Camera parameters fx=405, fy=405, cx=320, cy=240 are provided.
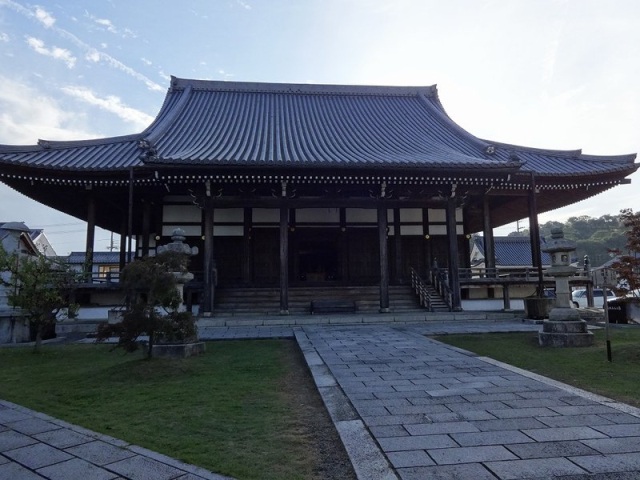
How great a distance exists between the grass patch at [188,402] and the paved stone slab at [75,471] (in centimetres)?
47

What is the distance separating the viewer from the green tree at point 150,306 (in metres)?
6.08

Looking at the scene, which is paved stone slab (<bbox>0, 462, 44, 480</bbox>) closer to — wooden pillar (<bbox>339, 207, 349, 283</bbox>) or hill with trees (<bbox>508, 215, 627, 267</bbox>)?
wooden pillar (<bbox>339, 207, 349, 283</bbox>)

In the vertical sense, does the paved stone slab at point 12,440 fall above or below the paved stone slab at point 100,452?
below

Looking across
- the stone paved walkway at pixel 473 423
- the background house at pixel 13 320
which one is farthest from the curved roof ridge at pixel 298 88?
the stone paved walkway at pixel 473 423

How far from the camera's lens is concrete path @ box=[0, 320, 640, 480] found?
8.90 ft

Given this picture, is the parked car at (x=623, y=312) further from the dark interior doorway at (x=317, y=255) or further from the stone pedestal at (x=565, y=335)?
the dark interior doorway at (x=317, y=255)

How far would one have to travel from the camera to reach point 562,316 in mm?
8195

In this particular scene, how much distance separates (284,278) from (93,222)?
22.0 ft

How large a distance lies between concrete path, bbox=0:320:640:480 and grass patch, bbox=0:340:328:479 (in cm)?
26

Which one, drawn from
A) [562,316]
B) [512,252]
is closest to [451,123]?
[562,316]

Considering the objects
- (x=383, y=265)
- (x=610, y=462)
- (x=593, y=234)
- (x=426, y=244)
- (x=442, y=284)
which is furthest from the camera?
(x=593, y=234)

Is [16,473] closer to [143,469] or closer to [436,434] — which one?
[143,469]

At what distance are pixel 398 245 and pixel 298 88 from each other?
1043cm

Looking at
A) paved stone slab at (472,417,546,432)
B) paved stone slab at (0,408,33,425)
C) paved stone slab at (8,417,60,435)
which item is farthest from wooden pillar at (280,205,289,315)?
paved stone slab at (472,417,546,432)
